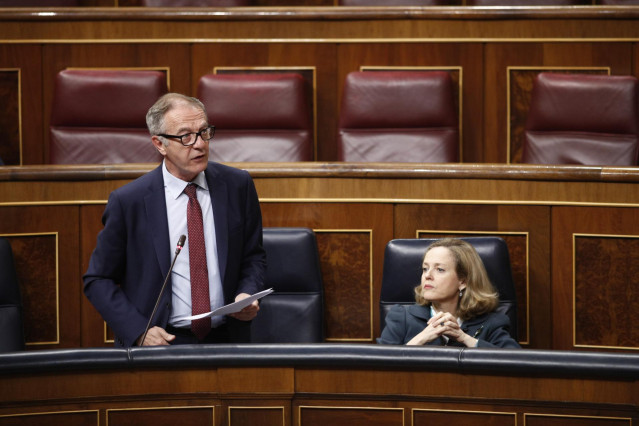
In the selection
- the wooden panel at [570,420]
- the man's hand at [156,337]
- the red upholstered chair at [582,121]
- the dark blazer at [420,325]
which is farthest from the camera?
the red upholstered chair at [582,121]

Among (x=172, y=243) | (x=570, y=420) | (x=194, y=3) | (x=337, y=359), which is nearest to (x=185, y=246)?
(x=172, y=243)

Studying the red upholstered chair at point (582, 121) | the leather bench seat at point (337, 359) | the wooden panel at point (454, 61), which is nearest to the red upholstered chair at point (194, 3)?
the wooden panel at point (454, 61)

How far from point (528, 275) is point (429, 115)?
0.42 metres

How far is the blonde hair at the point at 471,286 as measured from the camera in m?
0.97

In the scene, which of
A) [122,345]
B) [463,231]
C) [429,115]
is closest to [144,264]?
[122,345]

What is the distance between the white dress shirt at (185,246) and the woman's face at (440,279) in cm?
24

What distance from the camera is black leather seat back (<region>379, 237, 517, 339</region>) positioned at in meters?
1.02

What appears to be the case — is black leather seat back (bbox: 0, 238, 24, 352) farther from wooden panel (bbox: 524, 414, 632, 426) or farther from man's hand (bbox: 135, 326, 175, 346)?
wooden panel (bbox: 524, 414, 632, 426)

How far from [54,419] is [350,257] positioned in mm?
504

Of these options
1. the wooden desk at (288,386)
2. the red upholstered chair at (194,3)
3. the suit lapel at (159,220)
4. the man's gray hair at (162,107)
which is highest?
the red upholstered chair at (194,3)

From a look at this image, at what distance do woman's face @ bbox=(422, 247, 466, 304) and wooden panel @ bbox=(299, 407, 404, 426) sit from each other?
284 mm

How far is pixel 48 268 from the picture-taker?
111cm

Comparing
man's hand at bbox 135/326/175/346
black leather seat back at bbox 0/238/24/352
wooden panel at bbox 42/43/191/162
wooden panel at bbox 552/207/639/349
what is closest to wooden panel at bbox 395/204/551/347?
wooden panel at bbox 552/207/639/349

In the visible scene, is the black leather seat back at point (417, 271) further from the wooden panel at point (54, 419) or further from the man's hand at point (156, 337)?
the wooden panel at point (54, 419)
